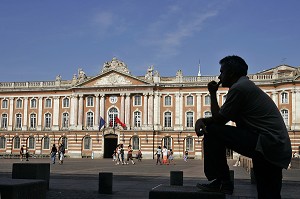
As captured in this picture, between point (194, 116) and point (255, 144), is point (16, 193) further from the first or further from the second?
point (194, 116)

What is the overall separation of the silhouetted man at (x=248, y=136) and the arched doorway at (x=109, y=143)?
53306mm

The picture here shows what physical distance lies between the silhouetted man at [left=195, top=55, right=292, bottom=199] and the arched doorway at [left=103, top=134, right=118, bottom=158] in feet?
175

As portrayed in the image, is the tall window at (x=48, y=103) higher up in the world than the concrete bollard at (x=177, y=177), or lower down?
higher up

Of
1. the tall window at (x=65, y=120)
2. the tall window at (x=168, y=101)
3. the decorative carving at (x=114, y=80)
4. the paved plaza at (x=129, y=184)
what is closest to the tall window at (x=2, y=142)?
the tall window at (x=65, y=120)

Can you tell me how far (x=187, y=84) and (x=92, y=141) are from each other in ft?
51.7

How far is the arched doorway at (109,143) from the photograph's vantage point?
5766cm

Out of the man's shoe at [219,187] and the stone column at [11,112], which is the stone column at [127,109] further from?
the man's shoe at [219,187]

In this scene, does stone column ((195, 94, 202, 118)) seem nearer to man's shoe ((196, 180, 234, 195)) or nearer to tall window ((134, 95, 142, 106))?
tall window ((134, 95, 142, 106))

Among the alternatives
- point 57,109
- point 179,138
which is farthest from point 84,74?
point 179,138

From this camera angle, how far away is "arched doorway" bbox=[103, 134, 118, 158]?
189 ft

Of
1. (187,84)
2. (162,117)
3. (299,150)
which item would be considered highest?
(187,84)

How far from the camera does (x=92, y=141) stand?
58.2 metres

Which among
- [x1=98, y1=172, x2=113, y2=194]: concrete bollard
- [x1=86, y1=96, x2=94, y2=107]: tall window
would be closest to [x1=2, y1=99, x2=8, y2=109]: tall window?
[x1=86, y1=96, x2=94, y2=107]: tall window

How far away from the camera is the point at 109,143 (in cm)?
5856
